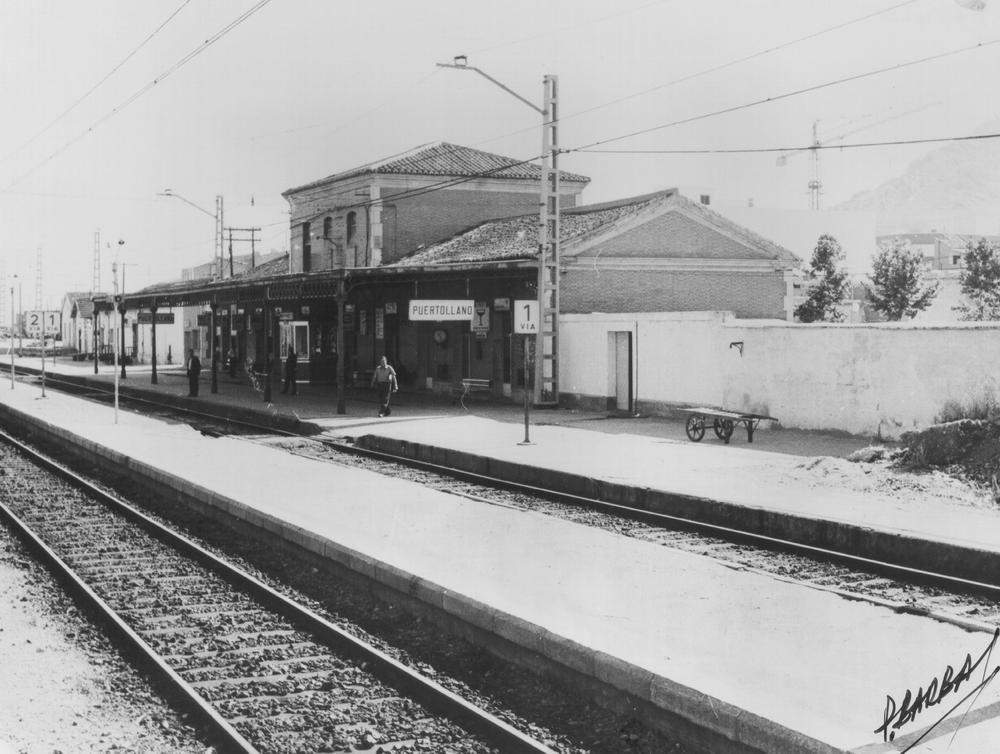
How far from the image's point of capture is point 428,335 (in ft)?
113

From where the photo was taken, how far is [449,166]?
42.0 metres

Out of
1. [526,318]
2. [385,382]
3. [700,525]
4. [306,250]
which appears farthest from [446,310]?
[306,250]

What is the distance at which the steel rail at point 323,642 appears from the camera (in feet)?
19.6

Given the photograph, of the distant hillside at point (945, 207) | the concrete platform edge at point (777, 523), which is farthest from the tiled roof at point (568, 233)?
the distant hillside at point (945, 207)

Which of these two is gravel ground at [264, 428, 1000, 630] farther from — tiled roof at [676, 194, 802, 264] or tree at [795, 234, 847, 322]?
tree at [795, 234, 847, 322]

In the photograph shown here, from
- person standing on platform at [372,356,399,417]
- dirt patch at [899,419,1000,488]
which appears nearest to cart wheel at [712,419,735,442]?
dirt patch at [899,419,1000,488]

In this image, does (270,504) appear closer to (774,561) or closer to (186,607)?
(186,607)

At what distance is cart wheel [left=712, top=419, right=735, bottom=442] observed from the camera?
62.8 ft

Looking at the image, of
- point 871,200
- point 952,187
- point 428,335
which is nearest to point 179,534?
point 428,335

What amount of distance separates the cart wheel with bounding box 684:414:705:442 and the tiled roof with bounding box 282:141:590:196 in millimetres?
21857

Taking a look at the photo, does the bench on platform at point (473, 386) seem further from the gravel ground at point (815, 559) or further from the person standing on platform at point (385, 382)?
the gravel ground at point (815, 559)

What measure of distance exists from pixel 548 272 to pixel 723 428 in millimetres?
8292

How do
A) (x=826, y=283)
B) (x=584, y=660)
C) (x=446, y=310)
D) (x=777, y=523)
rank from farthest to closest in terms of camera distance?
(x=826, y=283), (x=446, y=310), (x=777, y=523), (x=584, y=660)
